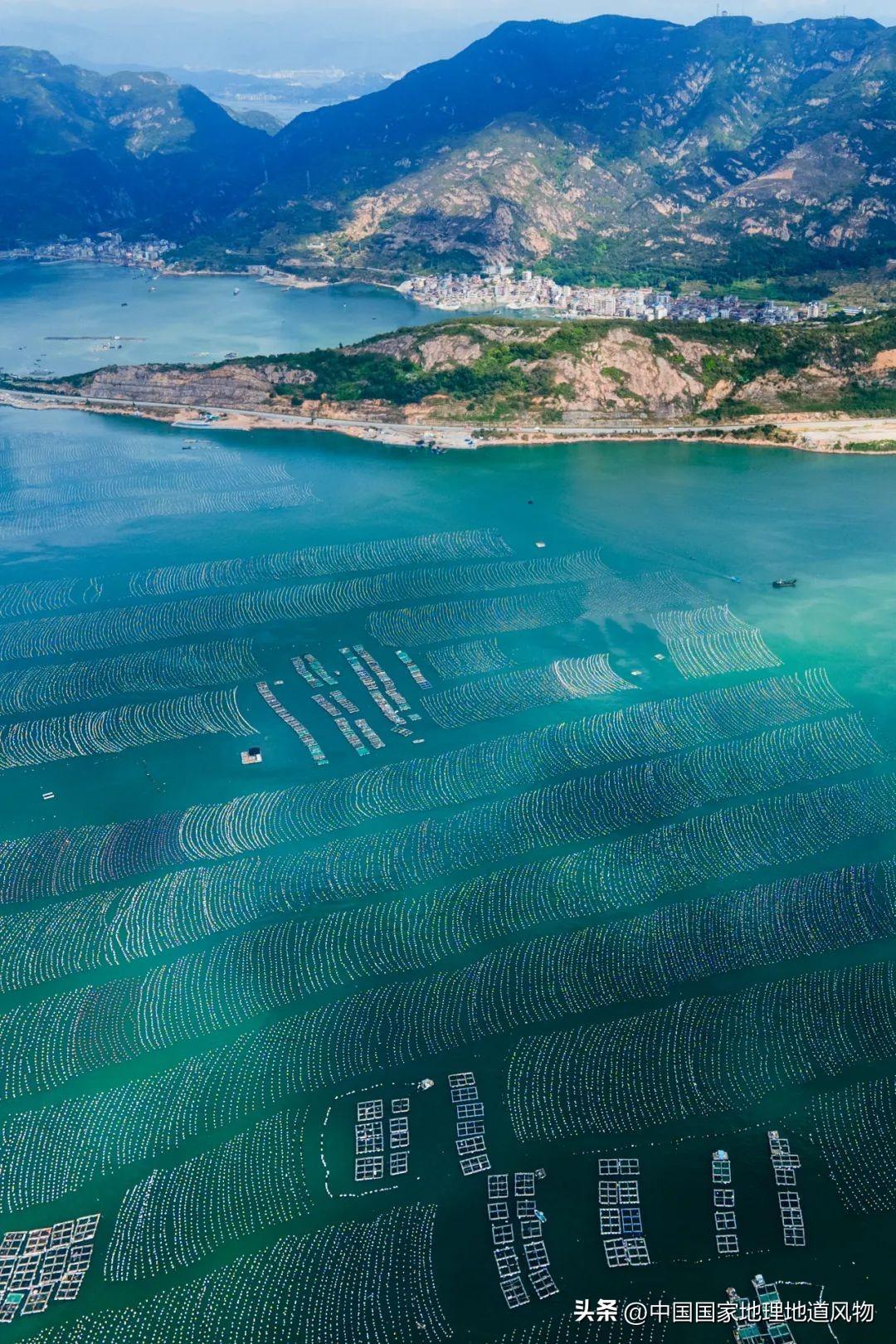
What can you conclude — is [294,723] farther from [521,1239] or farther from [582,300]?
[582,300]

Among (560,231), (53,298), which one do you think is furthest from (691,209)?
(53,298)

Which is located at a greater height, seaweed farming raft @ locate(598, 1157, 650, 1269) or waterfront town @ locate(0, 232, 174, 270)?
waterfront town @ locate(0, 232, 174, 270)

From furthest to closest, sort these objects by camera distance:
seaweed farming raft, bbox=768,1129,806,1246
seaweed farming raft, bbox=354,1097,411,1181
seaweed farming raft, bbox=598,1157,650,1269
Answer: seaweed farming raft, bbox=354,1097,411,1181, seaweed farming raft, bbox=768,1129,806,1246, seaweed farming raft, bbox=598,1157,650,1269

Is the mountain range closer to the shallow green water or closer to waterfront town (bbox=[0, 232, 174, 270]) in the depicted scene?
waterfront town (bbox=[0, 232, 174, 270])

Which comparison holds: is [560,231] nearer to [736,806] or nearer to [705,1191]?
[736,806]

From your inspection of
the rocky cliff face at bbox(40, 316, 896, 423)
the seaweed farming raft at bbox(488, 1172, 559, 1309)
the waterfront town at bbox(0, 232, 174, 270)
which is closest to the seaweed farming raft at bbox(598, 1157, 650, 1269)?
the seaweed farming raft at bbox(488, 1172, 559, 1309)

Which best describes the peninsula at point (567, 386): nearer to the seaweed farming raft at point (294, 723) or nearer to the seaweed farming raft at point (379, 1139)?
the seaweed farming raft at point (294, 723)
